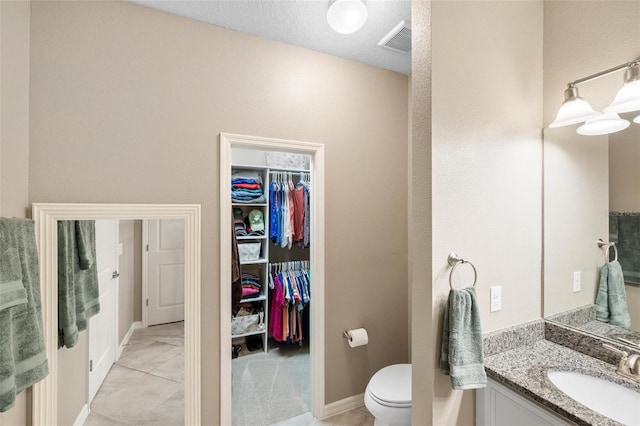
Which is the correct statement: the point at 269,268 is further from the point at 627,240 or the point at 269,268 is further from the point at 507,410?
the point at 627,240

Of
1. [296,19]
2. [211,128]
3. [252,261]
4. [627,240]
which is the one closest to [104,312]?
[211,128]

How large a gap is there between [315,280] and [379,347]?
0.81 meters

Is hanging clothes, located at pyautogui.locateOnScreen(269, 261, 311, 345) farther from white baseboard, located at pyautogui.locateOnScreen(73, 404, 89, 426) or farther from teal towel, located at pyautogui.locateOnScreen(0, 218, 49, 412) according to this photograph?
teal towel, located at pyautogui.locateOnScreen(0, 218, 49, 412)

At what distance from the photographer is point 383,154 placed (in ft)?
7.62

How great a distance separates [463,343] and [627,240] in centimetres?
81

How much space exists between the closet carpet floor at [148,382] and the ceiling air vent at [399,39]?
7.14ft

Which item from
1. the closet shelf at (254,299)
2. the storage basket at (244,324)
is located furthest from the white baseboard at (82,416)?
the closet shelf at (254,299)

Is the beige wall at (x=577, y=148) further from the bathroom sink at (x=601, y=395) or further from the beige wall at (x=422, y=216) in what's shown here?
the beige wall at (x=422, y=216)

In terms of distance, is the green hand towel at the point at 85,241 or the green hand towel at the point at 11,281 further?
the green hand towel at the point at 85,241

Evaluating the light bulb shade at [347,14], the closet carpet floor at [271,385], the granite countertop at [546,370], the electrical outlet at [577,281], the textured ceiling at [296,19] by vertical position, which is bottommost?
the closet carpet floor at [271,385]

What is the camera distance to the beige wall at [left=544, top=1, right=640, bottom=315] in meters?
1.24

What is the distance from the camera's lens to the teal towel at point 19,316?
109 centimetres

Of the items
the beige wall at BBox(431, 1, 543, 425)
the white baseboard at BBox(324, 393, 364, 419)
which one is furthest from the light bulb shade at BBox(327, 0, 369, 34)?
the white baseboard at BBox(324, 393, 364, 419)

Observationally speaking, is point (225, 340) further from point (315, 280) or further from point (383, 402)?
point (383, 402)
